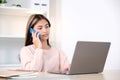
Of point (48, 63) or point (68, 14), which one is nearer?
point (48, 63)

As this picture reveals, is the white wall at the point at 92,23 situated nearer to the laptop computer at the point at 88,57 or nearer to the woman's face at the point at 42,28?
the woman's face at the point at 42,28

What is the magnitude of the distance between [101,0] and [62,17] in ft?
1.90

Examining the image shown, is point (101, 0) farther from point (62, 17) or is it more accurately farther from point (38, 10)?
point (38, 10)

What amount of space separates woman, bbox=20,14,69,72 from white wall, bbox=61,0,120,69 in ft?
2.73

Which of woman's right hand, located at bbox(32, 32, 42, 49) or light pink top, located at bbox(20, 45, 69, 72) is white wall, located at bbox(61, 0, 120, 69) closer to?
light pink top, located at bbox(20, 45, 69, 72)

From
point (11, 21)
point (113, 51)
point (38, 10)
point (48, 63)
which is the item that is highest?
point (38, 10)

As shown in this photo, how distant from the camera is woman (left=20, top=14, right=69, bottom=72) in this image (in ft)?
6.42

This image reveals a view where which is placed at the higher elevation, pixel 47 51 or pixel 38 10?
pixel 38 10

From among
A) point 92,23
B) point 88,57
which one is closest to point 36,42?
point 88,57

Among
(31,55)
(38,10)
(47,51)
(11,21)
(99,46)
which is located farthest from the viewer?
(11,21)

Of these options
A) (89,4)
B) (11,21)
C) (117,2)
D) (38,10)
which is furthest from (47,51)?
(117,2)

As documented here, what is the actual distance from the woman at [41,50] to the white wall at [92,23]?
0.83 meters

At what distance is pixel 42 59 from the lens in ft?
6.63

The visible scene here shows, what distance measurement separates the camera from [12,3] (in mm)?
2875
